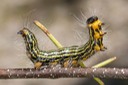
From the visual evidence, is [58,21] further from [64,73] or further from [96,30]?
[64,73]

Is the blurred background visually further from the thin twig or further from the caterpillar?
the thin twig

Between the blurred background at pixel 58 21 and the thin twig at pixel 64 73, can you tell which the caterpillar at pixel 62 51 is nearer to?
the thin twig at pixel 64 73

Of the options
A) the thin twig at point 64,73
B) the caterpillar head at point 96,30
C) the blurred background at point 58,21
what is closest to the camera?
the thin twig at point 64,73

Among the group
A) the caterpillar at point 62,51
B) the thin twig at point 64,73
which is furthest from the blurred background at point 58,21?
the thin twig at point 64,73

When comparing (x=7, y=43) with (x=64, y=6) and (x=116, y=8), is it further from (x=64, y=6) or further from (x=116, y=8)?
(x=116, y=8)

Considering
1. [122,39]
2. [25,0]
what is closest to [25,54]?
[122,39]

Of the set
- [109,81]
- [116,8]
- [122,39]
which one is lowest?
[109,81]

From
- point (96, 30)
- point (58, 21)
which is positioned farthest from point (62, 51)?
point (58, 21)
